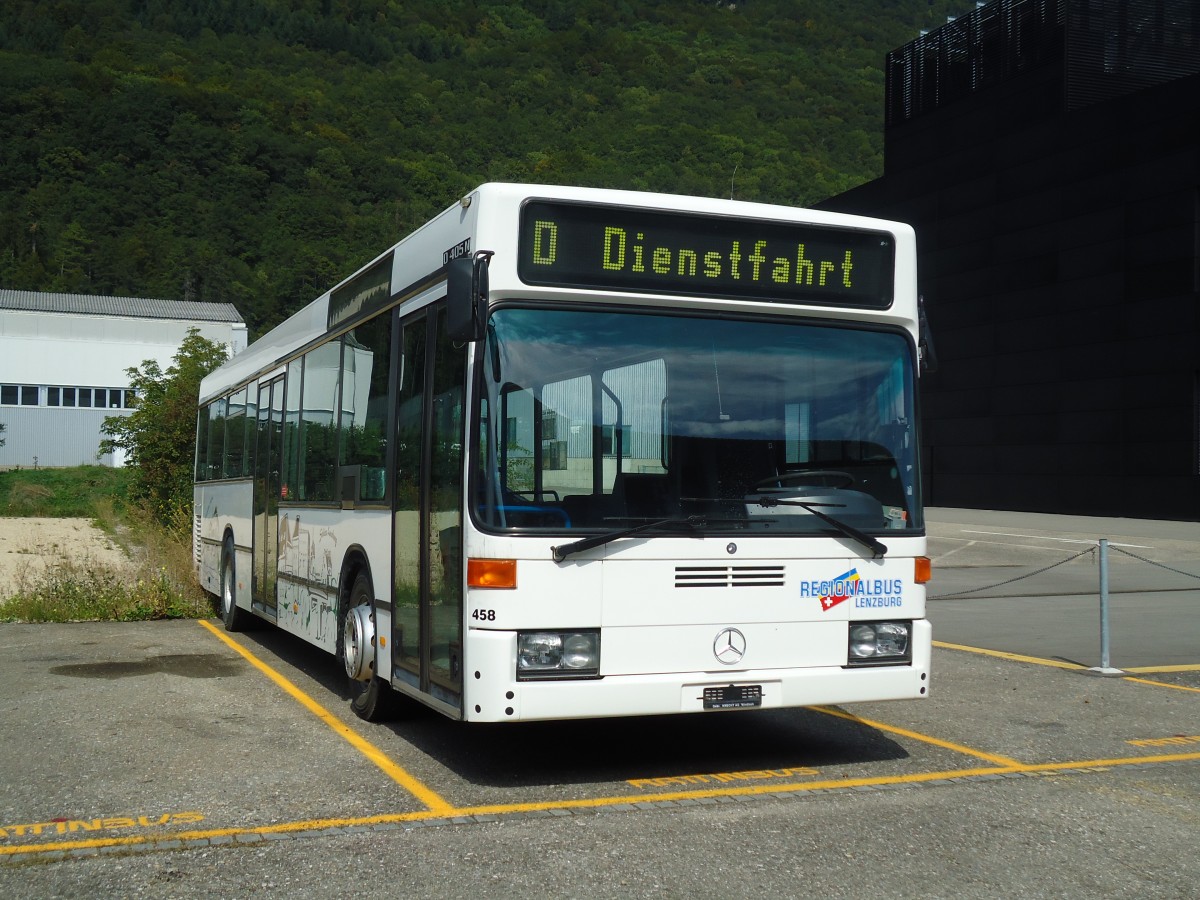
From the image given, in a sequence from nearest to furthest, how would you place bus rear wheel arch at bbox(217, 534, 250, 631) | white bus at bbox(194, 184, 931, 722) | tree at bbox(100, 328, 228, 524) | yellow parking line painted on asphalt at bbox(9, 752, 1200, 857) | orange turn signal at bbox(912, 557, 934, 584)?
1. yellow parking line painted on asphalt at bbox(9, 752, 1200, 857)
2. white bus at bbox(194, 184, 931, 722)
3. orange turn signal at bbox(912, 557, 934, 584)
4. bus rear wheel arch at bbox(217, 534, 250, 631)
5. tree at bbox(100, 328, 228, 524)

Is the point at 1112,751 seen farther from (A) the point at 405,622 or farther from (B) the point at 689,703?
(A) the point at 405,622

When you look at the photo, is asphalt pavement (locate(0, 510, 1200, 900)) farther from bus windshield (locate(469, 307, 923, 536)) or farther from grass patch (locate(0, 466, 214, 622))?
grass patch (locate(0, 466, 214, 622))

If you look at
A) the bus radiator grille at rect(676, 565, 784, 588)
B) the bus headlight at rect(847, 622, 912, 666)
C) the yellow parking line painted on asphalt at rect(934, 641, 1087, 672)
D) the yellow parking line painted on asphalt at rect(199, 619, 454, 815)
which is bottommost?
the yellow parking line painted on asphalt at rect(199, 619, 454, 815)

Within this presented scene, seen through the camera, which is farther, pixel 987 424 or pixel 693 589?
pixel 987 424

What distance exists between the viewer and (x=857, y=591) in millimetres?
7043

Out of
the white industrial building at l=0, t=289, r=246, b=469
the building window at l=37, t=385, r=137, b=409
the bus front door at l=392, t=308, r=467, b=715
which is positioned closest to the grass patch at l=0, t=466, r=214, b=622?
the bus front door at l=392, t=308, r=467, b=715

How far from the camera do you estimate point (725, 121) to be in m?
87.8

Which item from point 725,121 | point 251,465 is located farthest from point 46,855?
point 725,121

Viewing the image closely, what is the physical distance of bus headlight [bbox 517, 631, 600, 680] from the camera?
6410mm

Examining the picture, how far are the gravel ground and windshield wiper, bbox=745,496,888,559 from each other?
463 inches

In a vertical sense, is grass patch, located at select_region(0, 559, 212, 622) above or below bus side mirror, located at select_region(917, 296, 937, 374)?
below

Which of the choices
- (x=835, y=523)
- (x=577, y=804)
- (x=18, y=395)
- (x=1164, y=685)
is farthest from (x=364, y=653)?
(x=18, y=395)

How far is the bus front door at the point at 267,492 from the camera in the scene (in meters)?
11.4

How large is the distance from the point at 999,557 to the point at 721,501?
21956 millimetres
